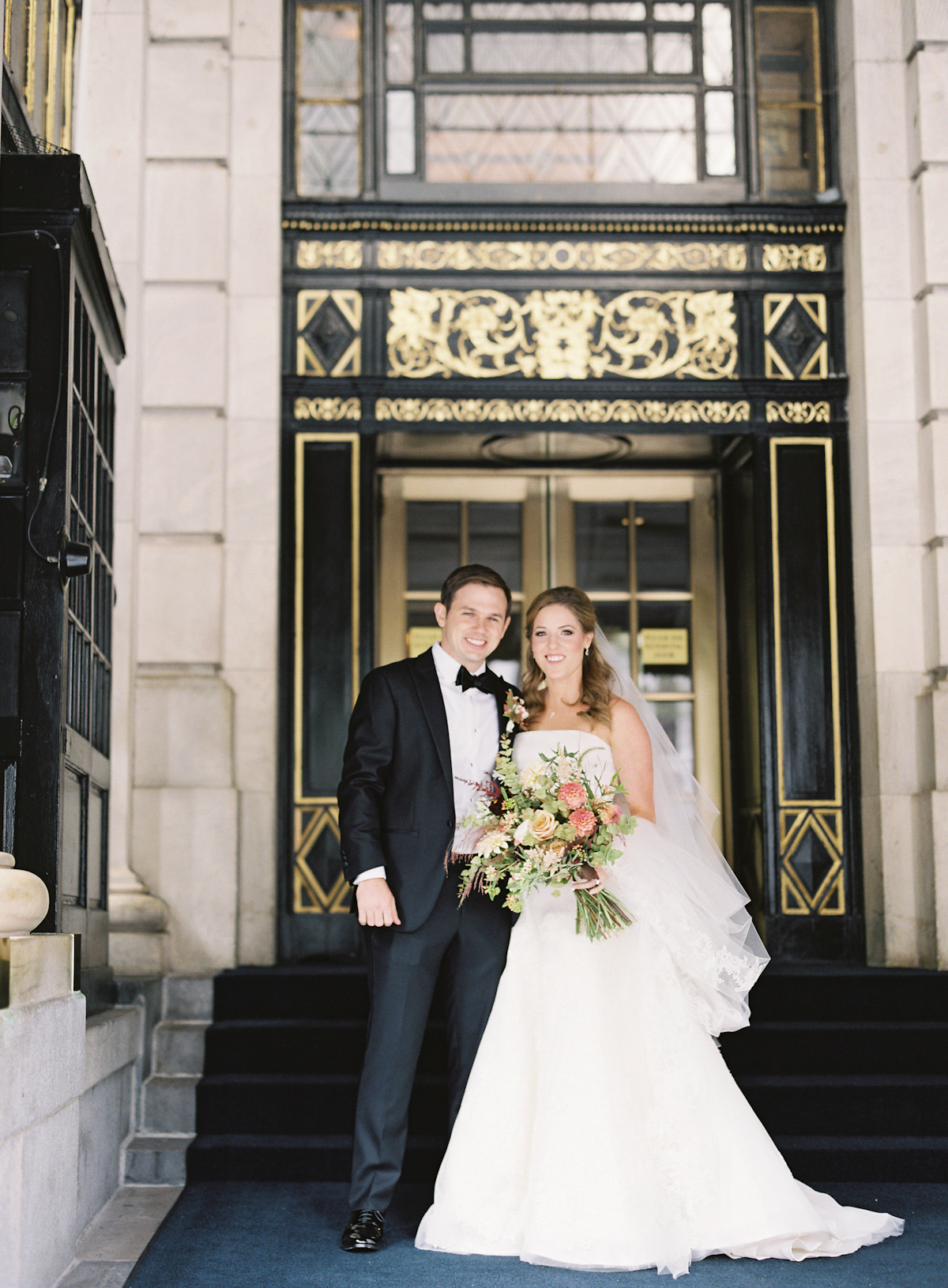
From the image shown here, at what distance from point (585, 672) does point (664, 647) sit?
3598mm

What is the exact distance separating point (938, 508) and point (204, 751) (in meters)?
3.88

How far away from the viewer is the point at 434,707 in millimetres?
4711

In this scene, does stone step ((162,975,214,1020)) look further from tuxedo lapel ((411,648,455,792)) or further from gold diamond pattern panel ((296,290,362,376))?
gold diamond pattern panel ((296,290,362,376))

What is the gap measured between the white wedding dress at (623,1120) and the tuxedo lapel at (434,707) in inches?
11.9

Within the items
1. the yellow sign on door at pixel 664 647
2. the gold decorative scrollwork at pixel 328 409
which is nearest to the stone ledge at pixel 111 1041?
the gold decorative scrollwork at pixel 328 409

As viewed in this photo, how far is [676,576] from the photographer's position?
8.50m

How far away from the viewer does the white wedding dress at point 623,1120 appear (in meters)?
4.09

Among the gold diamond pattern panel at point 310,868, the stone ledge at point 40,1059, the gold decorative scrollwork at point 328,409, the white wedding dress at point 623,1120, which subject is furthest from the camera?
the gold decorative scrollwork at point 328,409

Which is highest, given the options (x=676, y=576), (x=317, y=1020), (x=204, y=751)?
(x=676, y=576)

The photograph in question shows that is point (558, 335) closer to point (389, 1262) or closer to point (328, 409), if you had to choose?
point (328, 409)

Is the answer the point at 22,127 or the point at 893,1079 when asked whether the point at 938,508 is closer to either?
the point at 893,1079

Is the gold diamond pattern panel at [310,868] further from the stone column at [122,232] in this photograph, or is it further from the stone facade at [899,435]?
the stone facade at [899,435]

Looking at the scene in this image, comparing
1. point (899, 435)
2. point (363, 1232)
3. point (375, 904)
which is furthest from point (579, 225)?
point (363, 1232)

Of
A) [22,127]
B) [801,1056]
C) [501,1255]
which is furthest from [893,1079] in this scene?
[22,127]
